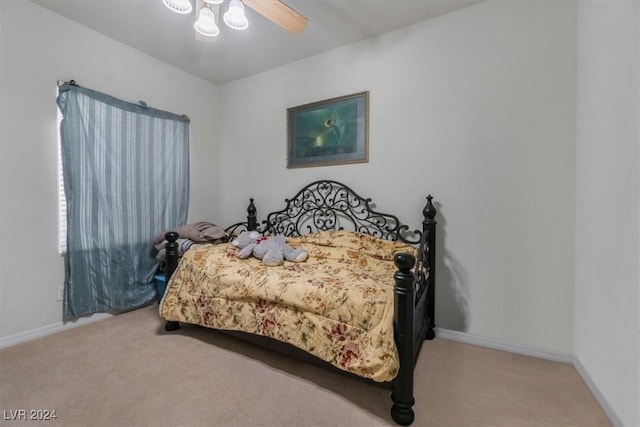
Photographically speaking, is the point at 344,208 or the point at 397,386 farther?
the point at 344,208

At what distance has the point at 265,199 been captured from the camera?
3.05m

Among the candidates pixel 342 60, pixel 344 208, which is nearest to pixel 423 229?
pixel 344 208

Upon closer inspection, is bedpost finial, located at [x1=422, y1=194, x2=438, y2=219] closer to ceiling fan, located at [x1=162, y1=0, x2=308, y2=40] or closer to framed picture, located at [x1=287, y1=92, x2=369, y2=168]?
framed picture, located at [x1=287, y1=92, x2=369, y2=168]

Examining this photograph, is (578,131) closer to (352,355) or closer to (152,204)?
(352,355)

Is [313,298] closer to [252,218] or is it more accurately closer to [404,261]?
[404,261]

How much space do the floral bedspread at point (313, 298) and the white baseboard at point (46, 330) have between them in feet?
2.45

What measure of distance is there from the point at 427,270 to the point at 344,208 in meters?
0.91

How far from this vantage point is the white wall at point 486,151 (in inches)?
70.5

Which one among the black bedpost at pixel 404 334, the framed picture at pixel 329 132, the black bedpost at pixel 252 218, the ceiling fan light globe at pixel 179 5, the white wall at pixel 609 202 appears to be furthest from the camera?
the black bedpost at pixel 252 218

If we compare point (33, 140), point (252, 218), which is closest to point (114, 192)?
point (33, 140)

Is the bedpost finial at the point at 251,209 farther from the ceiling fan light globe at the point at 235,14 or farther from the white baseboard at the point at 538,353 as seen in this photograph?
the white baseboard at the point at 538,353

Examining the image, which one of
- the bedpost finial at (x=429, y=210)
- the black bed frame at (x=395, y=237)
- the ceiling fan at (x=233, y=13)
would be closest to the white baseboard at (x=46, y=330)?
the black bed frame at (x=395, y=237)

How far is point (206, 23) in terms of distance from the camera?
61.7 inches

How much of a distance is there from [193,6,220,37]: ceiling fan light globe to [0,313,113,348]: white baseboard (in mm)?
2391
